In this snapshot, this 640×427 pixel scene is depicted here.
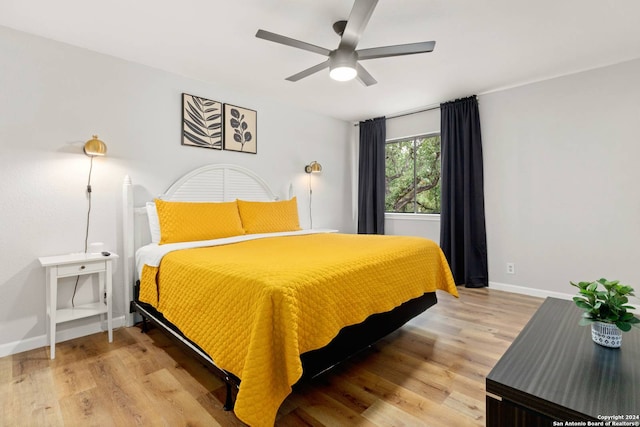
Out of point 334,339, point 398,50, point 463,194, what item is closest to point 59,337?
point 334,339

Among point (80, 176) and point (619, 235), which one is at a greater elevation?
point (80, 176)

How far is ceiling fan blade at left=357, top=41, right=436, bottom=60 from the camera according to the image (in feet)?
6.59

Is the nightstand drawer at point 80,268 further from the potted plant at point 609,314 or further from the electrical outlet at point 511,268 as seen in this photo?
the electrical outlet at point 511,268

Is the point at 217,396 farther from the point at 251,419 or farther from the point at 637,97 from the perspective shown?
the point at 637,97

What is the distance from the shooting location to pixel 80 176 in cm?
250

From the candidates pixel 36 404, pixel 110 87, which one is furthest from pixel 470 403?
pixel 110 87

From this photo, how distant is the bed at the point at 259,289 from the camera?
4.20ft

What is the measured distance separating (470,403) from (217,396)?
134 cm

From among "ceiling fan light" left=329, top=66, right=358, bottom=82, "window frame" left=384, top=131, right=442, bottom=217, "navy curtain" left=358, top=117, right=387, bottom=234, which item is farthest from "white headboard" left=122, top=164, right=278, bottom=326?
"window frame" left=384, top=131, right=442, bottom=217

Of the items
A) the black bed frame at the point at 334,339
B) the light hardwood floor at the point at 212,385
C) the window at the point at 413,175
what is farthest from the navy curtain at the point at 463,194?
the black bed frame at the point at 334,339

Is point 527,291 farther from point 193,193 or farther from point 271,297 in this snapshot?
point 193,193

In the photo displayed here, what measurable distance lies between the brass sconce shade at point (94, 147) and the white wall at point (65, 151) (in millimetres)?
139

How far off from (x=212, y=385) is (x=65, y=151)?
2.16m

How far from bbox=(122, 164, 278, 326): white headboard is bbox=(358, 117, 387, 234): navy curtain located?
159 cm
